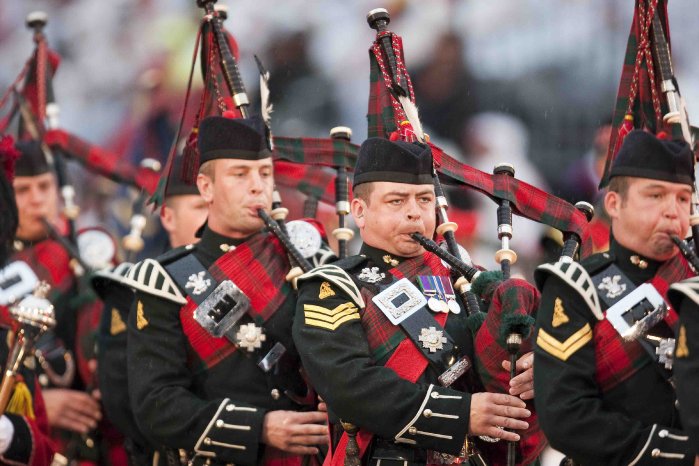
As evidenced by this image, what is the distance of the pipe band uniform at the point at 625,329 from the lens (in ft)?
19.9

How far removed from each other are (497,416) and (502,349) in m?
0.29

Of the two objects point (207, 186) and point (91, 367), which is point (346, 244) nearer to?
point (207, 186)

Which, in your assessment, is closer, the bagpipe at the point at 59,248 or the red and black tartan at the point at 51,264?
the bagpipe at the point at 59,248

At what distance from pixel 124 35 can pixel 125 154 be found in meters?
1.36

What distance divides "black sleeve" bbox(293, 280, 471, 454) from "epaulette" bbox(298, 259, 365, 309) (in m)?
0.09

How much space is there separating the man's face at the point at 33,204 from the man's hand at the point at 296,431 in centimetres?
278

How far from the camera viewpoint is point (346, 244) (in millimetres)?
8133

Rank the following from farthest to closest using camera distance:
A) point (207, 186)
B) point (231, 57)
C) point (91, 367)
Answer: point (91, 367) → point (231, 57) → point (207, 186)

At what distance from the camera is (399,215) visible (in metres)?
6.95

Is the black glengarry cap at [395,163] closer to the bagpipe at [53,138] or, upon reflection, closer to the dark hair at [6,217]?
the dark hair at [6,217]

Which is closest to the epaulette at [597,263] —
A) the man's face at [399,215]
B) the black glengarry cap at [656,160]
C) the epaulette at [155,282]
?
the black glengarry cap at [656,160]

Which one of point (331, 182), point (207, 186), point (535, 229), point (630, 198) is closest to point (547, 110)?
point (535, 229)

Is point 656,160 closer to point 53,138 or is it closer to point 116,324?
point 116,324

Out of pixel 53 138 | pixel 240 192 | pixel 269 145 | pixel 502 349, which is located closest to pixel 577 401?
pixel 502 349
